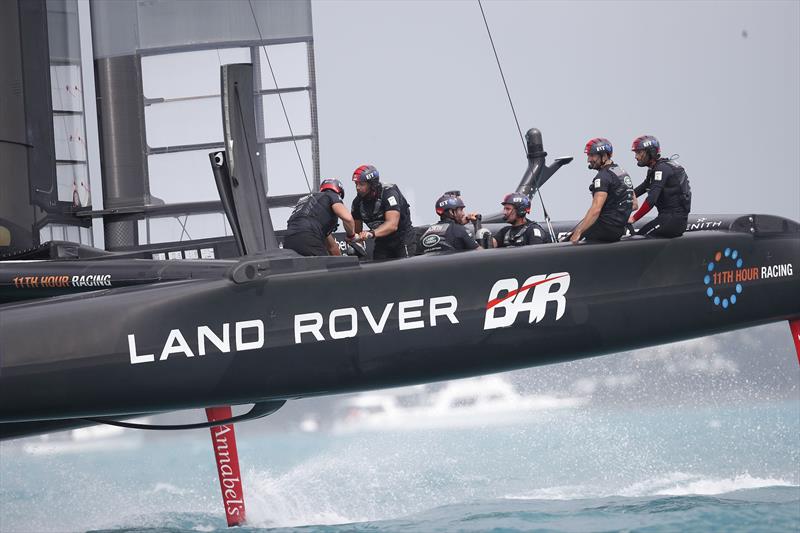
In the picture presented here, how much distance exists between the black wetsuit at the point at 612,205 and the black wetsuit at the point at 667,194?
17 cm

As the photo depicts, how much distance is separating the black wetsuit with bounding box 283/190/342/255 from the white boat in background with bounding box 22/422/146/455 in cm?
943

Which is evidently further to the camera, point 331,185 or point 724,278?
point 331,185

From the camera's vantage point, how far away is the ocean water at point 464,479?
6.03 meters

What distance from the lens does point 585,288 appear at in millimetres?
4301

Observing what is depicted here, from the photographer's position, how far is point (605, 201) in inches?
184

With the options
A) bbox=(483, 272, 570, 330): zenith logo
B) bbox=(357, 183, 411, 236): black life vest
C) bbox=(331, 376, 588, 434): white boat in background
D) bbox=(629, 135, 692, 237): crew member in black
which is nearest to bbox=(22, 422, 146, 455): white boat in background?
bbox=(331, 376, 588, 434): white boat in background

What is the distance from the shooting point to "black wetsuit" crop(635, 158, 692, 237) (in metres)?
4.74

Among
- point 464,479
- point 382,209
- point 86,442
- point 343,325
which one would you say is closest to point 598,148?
point 382,209

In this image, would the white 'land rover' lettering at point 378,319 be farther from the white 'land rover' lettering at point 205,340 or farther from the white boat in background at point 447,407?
the white boat in background at point 447,407

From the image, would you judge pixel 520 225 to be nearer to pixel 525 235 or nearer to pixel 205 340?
pixel 525 235

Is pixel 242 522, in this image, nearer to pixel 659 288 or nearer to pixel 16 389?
pixel 16 389

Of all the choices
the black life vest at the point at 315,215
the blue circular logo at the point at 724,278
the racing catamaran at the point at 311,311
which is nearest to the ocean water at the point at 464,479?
the blue circular logo at the point at 724,278

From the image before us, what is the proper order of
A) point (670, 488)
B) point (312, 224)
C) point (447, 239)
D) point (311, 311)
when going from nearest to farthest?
1. point (311, 311)
2. point (312, 224)
3. point (447, 239)
4. point (670, 488)

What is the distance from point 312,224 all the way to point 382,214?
18.5 inches
